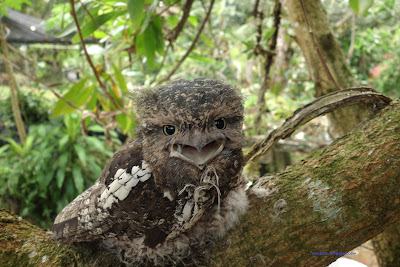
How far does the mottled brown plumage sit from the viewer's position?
1050mm

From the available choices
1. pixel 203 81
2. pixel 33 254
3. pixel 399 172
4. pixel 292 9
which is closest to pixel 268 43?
pixel 292 9

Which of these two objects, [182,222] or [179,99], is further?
[182,222]

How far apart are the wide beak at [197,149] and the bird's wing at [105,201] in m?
0.17

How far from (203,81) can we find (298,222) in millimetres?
654

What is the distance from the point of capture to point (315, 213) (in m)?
1.09

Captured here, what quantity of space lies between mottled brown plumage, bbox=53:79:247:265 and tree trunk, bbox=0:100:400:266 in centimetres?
9

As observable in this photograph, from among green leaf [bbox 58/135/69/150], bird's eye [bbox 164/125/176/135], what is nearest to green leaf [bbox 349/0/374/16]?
bird's eye [bbox 164/125/176/135]

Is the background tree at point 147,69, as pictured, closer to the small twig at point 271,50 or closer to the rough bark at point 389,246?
the small twig at point 271,50

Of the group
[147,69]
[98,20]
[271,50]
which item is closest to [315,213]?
[98,20]

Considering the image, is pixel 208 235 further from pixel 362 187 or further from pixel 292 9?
pixel 292 9

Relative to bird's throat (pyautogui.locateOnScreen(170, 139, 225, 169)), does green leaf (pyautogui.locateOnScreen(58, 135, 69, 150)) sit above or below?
below

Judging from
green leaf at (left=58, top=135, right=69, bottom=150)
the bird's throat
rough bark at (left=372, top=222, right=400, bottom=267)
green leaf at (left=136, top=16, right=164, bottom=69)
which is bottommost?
rough bark at (left=372, top=222, right=400, bottom=267)

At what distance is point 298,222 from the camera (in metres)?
1.10

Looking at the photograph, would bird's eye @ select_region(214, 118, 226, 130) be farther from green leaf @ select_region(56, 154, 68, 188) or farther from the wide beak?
green leaf @ select_region(56, 154, 68, 188)
